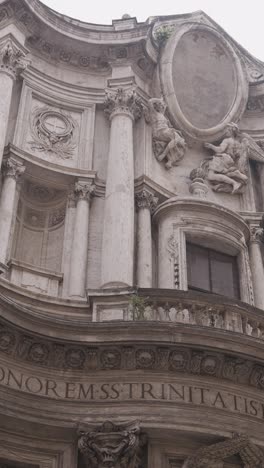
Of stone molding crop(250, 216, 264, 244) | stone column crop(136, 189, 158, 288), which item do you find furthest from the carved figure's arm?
stone column crop(136, 189, 158, 288)

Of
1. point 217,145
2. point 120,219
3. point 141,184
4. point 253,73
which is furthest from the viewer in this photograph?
point 253,73

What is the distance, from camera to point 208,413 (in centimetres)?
1024

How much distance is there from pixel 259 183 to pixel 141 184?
317 cm

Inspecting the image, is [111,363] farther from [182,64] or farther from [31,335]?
[182,64]

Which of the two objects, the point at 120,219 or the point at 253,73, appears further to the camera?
the point at 253,73

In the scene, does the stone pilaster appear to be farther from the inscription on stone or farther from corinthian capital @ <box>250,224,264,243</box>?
the inscription on stone

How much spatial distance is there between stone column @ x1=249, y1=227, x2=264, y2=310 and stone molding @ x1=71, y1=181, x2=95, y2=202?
10.3 ft

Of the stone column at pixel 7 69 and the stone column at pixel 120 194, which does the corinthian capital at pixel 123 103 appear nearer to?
the stone column at pixel 120 194

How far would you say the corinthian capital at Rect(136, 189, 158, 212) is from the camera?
13.9 metres

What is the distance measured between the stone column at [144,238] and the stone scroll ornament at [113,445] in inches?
127

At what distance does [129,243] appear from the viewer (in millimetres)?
12758

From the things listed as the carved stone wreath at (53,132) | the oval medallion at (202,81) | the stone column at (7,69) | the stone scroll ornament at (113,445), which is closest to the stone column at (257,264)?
the oval medallion at (202,81)

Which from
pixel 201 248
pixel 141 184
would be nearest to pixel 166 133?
pixel 141 184

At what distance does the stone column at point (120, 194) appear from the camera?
12344 mm
